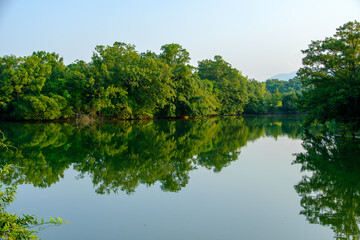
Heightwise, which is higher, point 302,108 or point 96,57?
point 96,57

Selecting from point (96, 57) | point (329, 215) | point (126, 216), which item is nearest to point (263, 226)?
point (329, 215)

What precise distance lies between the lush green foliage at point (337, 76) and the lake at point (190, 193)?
559cm

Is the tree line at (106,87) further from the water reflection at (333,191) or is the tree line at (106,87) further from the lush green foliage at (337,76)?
the water reflection at (333,191)

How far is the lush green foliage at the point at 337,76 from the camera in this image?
16.8 m

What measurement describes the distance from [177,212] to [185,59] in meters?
37.8

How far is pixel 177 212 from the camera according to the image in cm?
559

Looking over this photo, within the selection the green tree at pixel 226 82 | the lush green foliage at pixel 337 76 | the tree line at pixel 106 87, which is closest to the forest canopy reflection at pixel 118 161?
the lush green foliage at pixel 337 76

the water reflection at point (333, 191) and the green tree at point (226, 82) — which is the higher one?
the green tree at point (226, 82)

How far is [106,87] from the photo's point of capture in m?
35.3

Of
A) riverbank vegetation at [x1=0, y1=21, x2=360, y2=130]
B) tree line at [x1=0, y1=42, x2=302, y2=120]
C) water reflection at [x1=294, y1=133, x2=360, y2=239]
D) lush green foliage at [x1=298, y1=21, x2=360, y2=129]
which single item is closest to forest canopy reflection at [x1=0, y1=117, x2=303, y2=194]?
water reflection at [x1=294, y1=133, x2=360, y2=239]

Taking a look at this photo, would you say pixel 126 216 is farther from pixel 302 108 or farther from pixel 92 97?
pixel 92 97

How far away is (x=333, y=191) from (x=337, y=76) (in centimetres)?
1440

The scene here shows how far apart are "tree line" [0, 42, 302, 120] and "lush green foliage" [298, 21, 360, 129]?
19848mm

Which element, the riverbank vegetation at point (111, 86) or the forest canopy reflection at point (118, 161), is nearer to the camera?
the forest canopy reflection at point (118, 161)
